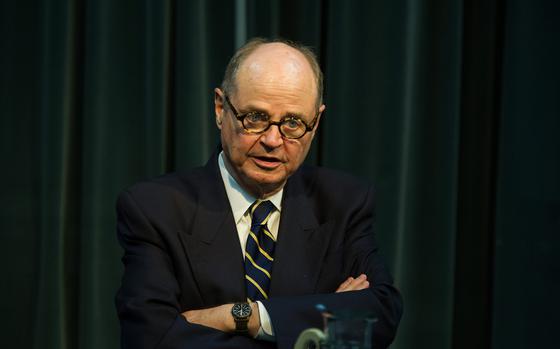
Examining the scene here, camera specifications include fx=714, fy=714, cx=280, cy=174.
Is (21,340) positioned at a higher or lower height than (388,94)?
lower

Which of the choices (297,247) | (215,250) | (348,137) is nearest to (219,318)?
(215,250)

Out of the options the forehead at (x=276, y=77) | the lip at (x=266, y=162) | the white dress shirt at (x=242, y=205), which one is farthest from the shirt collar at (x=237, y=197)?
the forehead at (x=276, y=77)

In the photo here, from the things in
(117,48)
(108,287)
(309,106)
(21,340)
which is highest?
(117,48)

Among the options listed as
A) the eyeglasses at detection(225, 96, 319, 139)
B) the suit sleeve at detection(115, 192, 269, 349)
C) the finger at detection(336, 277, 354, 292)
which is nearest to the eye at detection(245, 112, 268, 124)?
the eyeglasses at detection(225, 96, 319, 139)

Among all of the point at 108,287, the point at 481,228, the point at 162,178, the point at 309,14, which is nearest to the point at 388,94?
the point at 309,14

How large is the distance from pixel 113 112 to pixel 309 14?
83 cm

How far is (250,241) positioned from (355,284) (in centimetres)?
30

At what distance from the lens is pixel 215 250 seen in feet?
6.15

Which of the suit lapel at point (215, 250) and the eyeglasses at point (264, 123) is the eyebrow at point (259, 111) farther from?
the suit lapel at point (215, 250)

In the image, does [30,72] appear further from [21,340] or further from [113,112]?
[21,340]

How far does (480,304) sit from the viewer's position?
9.12 ft

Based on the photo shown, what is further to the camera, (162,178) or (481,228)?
(481,228)

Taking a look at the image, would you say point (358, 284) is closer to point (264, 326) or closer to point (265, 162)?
point (264, 326)

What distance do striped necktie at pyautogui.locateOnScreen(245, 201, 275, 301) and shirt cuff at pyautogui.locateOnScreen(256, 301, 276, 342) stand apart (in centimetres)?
14
